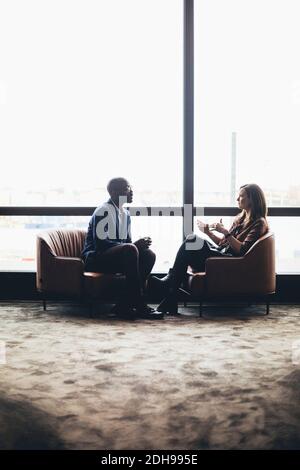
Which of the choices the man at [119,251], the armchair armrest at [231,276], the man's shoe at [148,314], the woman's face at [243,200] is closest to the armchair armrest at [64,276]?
the man at [119,251]

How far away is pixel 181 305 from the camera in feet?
18.6

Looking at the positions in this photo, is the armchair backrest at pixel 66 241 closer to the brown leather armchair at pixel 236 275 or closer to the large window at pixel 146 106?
the large window at pixel 146 106

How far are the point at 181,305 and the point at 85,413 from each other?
3035mm

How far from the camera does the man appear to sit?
4.92 metres

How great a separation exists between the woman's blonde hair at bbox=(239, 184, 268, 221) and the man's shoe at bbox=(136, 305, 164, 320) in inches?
Answer: 48.5

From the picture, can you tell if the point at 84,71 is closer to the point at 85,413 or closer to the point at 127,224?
the point at 127,224

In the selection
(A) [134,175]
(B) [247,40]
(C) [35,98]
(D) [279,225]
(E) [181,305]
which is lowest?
(E) [181,305]

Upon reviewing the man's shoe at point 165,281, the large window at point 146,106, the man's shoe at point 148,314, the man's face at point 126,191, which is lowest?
the man's shoe at point 148,314

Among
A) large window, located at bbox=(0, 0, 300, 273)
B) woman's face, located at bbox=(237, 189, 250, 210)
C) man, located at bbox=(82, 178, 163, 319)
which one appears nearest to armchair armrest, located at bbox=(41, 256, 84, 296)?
man, located at bbox=(82, 178, 163, 319)

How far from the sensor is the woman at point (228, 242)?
16.6 ft

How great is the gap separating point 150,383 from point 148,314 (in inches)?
71.7

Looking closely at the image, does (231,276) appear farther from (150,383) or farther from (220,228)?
(150,383)
